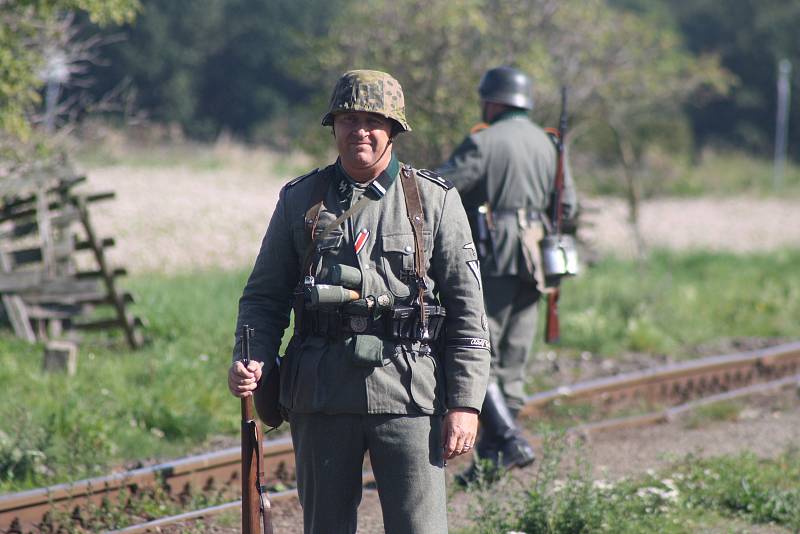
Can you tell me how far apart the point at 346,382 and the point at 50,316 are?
7.17 m

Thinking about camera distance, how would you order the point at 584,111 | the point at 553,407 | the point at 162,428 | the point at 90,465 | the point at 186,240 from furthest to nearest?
the point at 186,240, the point at 584,111, the point at 553,407, the point at 162,428, the point at 90,465

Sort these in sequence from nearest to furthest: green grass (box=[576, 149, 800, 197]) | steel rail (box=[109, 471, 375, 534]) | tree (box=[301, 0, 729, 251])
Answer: steel rail (box=[109, 471, 375, 534]) < tree (box=[301, 0, 729, 251]) < green grass (box=[576, 149, 800, 197])

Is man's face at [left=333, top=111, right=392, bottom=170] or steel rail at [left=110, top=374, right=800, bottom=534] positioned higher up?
man's face at [left=333, top=111, right=392, bottom=170]

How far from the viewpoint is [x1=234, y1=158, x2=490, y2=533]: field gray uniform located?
153 inches

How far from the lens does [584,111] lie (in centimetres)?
1786

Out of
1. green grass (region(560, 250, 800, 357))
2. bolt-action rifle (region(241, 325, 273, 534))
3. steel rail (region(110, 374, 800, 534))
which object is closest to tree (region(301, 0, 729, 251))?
green grass (region(560, 250, 800, 357))

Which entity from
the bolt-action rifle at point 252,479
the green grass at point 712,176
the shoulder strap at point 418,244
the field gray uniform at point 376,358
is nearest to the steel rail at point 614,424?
the bolt-action rifle at point 252,479

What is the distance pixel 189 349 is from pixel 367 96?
20.6 feet

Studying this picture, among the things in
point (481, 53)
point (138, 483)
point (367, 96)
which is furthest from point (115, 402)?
point (481, 53)

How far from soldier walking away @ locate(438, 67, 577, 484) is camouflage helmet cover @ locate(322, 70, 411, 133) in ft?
8.72

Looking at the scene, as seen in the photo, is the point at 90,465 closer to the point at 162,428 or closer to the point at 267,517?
the point at 162,428

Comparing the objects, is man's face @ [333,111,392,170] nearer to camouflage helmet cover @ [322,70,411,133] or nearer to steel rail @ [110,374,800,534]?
camouflage helmet cover @ [322,70,411,133]

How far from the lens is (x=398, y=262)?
3908 mm

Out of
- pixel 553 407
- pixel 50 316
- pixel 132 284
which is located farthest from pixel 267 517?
pixel 132 284
